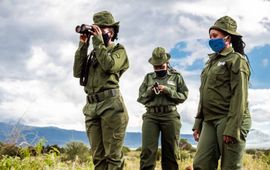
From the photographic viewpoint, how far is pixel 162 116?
9.40m

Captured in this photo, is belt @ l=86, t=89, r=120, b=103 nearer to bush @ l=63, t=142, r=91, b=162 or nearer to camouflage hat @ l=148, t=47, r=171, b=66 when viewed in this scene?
camouflage hat @ l=148, t=47, r=171, b=66

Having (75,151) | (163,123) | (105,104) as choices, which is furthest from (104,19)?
(75,151)

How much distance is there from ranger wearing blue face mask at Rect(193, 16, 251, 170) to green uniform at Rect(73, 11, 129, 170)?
0.91 meters

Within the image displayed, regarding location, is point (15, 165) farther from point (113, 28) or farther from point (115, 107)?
point (113, 28)

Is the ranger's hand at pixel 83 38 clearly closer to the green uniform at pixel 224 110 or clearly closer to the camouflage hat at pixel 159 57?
the green uniform at pixel 224 110

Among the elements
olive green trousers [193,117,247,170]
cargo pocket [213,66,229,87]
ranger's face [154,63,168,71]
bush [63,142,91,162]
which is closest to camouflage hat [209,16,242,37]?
cargo pocket [213,66,229,87]

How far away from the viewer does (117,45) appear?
23.5 ft

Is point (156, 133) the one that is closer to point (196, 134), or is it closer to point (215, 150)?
point (196, 134)

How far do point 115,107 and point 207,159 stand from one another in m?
1.19

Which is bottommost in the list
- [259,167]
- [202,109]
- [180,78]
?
[259,167]

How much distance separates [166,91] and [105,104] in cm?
255

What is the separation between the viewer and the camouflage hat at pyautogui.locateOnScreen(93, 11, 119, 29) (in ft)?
23.6

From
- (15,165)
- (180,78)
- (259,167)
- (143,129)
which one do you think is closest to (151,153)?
(143,129)

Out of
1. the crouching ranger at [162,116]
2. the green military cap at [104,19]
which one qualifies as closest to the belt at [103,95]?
the green military cap at [104,19]
